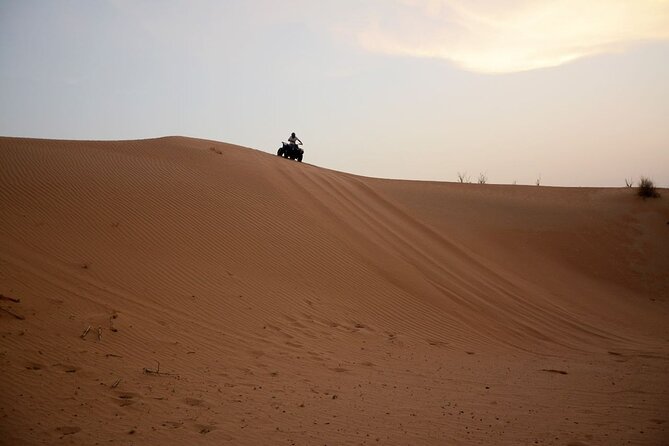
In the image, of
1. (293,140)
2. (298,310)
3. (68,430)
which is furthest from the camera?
(293,140)

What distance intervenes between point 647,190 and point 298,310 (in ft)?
53.4

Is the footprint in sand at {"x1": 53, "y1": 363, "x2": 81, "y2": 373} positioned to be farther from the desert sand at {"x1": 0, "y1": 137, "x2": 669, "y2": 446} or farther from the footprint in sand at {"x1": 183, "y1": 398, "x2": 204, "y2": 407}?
the footprint in sand at {"x1": 183, "y1": 398, "x2": 204, "y2": 407}

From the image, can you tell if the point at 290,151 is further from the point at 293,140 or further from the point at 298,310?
the point at 298,310

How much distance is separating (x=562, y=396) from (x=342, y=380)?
234 cm

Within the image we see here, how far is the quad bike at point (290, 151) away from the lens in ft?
61.6

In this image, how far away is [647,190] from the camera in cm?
1894

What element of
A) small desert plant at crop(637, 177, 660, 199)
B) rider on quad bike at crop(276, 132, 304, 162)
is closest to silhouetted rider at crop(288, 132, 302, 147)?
rider on quad bike at crop(276, 132, 304, 162)

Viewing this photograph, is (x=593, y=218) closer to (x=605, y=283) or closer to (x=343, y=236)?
(x=605, y=283)

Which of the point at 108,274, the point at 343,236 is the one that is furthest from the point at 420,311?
the point at 108,274

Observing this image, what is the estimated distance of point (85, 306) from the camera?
6992mm

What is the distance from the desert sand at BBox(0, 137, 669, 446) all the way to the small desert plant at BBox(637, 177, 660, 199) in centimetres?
228

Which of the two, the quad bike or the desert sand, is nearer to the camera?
the desert sand

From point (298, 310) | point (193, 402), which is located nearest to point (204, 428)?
point (193, 402)

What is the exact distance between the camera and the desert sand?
→ 4.50 metres
